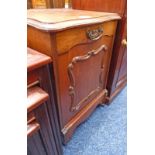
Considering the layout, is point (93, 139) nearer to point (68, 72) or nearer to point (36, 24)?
point (68, 72)

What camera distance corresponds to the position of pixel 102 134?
1168 millimetres

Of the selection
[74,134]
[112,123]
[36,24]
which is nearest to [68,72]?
[36,24]

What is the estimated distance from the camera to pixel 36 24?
24.2 inches

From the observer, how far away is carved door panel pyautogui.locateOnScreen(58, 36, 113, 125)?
2.56 feet

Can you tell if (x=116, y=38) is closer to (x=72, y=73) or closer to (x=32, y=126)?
(x=72, y=73)

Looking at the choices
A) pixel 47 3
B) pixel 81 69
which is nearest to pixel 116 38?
pixel 81 69

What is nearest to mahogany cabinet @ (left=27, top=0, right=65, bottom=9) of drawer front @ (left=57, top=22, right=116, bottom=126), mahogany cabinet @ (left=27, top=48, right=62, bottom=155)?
drawer front @ (left=57, top=22, right=116, bottom=126)

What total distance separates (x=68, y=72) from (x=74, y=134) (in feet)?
1.87

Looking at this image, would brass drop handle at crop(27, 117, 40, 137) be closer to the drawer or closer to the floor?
the drawer

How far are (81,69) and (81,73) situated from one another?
0.03m

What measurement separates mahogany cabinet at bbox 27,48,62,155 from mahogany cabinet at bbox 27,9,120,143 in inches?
3.3

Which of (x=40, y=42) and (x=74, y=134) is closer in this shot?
(x=40, y=42)
